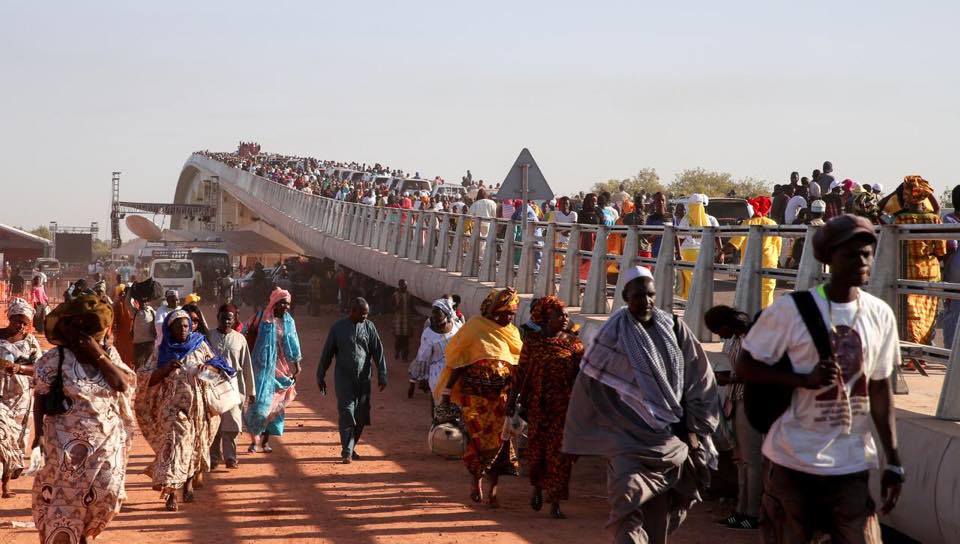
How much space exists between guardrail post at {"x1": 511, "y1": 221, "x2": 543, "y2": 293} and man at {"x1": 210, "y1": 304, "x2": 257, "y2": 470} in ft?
18.7

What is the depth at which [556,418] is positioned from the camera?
999cm

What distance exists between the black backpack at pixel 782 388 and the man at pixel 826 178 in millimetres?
13518

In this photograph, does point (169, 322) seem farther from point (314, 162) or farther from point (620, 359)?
point (314, 162)

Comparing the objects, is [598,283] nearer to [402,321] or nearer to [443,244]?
[443,244]

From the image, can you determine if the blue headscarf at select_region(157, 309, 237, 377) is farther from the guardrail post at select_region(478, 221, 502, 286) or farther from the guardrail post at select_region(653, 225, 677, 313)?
the guardrail post at select_region(478, 221, 502, 286)

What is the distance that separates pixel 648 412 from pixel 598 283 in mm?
7788

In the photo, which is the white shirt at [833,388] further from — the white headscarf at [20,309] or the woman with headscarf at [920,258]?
the white headscarf at [20,309]

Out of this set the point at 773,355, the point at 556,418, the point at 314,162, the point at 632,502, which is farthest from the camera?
the point at 314,162

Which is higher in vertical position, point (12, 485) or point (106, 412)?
point (106, 412)

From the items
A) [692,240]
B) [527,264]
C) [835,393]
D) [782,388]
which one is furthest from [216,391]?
[527,264]

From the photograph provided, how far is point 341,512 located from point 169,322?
1779 millimetres

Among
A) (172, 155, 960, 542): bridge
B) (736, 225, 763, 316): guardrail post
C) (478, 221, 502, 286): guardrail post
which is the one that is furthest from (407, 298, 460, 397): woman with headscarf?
(478, 221, 502, 286): guardrail post

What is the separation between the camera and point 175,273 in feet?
135

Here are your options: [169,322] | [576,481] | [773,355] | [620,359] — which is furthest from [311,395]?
[773,355]
